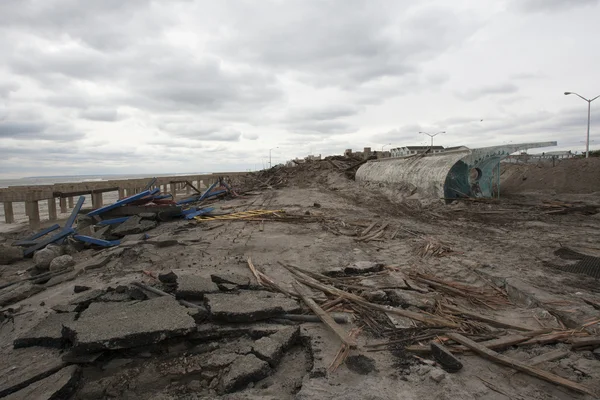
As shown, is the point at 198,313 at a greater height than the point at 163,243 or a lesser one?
lesser

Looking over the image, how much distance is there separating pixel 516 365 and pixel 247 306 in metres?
2.90

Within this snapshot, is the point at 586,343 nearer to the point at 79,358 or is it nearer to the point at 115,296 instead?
the point at 79,358

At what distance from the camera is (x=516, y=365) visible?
3082 millimetres

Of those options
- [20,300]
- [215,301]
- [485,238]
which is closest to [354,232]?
[485,238]

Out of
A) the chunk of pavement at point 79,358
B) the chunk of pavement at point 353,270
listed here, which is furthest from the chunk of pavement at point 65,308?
the chunk of pavement at point 353,270

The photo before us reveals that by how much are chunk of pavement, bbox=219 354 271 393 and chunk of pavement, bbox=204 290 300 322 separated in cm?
67

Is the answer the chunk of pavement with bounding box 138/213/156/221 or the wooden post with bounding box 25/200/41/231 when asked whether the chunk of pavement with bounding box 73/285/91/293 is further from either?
the wooden post with bounding box 25/200/41/231

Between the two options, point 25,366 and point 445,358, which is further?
point 25,366

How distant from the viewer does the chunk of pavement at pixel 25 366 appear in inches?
117

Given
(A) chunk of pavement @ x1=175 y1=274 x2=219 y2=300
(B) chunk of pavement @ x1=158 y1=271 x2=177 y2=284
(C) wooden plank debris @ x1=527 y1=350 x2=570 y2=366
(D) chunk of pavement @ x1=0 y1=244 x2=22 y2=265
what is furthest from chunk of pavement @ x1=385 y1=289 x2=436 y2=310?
(D) chunk of pavement @ x1=0 y1=244 x2=22 y2=265

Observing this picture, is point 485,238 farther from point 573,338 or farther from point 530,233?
point 573,338

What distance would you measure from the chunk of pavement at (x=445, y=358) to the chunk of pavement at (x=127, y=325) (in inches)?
101

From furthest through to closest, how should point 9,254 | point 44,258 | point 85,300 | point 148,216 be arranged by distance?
point 148,216 → point 9,254 → point 44,258 → point 85,300

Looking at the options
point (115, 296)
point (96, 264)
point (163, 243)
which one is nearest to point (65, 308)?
point (115, 296)
